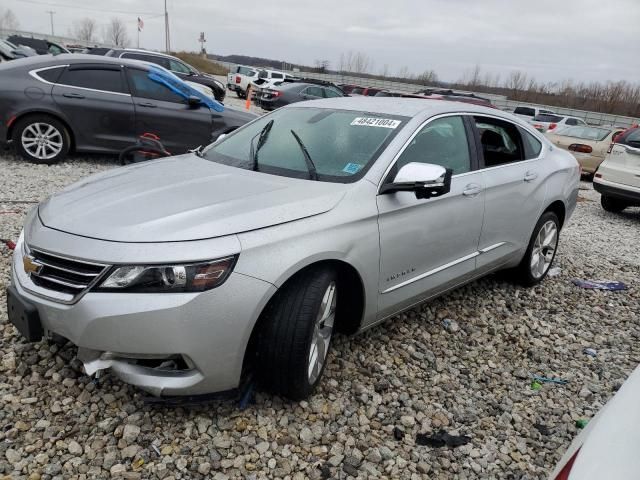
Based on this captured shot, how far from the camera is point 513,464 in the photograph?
2.61 meters

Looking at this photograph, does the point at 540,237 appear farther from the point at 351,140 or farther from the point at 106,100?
the point at 106,100

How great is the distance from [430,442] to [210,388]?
115 cm

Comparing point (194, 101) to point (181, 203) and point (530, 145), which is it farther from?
point (181, 203)

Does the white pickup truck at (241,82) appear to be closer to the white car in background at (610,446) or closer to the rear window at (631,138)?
the rear window at (631,138)

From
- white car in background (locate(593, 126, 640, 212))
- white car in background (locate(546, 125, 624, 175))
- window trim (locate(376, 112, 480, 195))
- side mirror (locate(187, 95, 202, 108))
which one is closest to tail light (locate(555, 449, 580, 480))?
window trim (locate(376, 112, 480, 195))

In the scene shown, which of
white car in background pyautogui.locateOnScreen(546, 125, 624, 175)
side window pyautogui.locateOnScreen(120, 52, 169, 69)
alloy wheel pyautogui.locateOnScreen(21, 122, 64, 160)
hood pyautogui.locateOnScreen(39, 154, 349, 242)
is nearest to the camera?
hood pyautogui.locateOnScreen(39, 154, 349, 242)

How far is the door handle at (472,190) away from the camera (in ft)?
11.7

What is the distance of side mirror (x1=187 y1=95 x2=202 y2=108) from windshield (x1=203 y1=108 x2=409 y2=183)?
4.45 metres

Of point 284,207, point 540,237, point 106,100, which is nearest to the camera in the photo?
point 284,207

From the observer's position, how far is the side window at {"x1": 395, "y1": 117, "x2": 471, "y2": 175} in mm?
3312

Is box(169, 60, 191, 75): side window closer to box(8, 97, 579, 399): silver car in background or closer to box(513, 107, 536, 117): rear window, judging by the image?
box(8, 97, 579, 399): silver car in background

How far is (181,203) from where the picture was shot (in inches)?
102

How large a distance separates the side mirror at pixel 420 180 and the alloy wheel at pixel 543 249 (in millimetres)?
1930

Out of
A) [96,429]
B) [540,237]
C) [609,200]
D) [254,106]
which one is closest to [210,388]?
[96,429]
